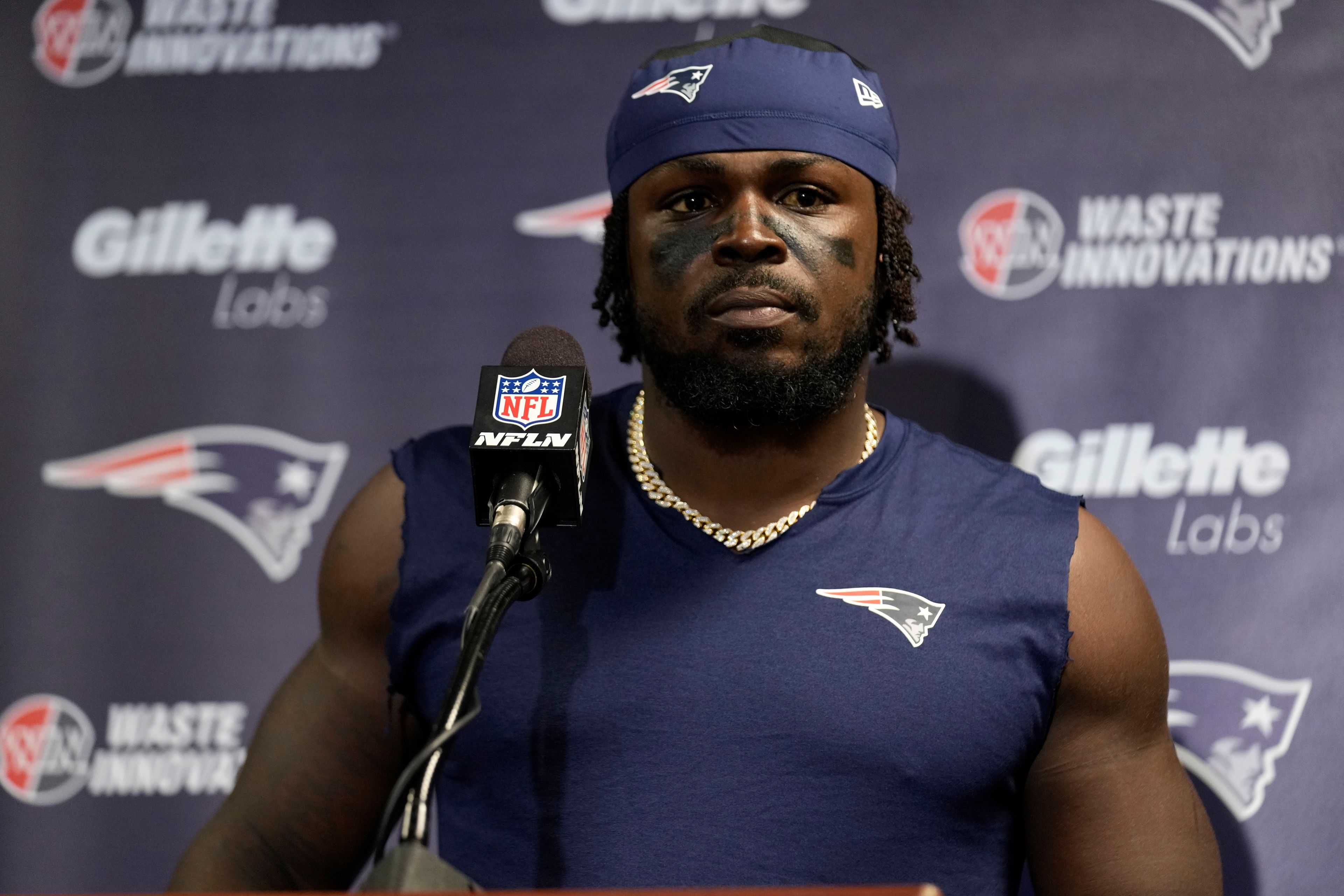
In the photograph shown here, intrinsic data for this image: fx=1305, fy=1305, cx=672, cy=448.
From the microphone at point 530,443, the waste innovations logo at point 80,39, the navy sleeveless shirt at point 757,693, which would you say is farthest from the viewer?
the waste innovations logo at point 80,39

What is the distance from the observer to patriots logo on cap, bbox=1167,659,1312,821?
198 centimetres

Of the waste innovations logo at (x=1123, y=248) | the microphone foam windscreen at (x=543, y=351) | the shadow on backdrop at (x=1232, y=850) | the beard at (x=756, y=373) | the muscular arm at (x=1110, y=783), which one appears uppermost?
the waste innovations logo at (x=1123, y=248)

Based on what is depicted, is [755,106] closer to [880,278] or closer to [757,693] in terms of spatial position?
[880,278]

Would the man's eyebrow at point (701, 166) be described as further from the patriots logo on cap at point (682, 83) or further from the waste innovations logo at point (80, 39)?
the waste innovations logo at point (80, 39)

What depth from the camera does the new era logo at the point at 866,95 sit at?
1715mm

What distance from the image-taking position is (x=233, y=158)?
2.27 meters

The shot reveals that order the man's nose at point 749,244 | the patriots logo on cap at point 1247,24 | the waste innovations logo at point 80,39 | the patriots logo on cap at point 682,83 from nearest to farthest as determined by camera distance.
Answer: the man's nose at point 749,244 < the patriots logo on cap at point 682,83 < the patriots logo on cap at point 1247,24 < the waste innovations logo at point 80,39

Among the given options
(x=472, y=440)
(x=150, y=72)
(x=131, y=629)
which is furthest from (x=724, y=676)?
(x=150, y=72)

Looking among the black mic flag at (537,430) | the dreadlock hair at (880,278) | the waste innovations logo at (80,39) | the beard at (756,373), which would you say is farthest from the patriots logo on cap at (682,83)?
the waste innovations logo at (80,39)

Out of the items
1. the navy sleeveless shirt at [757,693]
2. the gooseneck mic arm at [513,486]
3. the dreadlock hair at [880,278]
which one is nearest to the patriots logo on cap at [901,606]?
the navy sleeveless shirt at [757,693]

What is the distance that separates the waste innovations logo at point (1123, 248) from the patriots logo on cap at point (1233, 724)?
612 mm

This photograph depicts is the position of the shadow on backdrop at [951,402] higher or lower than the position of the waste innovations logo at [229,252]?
lower

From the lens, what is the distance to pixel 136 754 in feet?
7.12

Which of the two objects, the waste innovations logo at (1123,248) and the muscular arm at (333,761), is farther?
the waste innovations logo at (1123,248)
